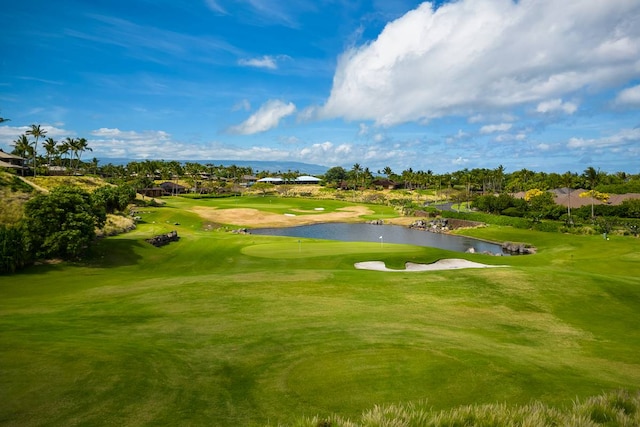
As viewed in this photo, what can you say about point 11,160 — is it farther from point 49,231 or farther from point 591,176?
Answer: point 591,176

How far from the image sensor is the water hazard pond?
231 ft

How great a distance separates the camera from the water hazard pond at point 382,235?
70312mm

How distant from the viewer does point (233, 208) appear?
109 meters

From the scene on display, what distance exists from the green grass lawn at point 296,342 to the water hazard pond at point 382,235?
139 ft

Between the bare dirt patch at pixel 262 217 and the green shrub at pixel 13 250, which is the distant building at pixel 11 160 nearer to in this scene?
the bare dirt patch at pixel 262 217

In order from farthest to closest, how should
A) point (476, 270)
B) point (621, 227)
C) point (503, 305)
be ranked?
point (621, 227)
point (476, 270)
point (503, 305)

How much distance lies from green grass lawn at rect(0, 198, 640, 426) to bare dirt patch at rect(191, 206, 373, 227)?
5960cm

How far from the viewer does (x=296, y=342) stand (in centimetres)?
1427

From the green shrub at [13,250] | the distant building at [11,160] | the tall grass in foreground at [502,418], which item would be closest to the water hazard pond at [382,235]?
the green shrub at [13,250]

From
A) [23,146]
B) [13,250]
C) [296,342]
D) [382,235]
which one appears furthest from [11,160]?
[296,342]

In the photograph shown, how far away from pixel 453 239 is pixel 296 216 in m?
42.8

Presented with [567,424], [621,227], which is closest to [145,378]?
[567,424]

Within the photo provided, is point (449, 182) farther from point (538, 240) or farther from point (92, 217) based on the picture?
point (92, 217)

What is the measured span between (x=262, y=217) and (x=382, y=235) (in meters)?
32.5
